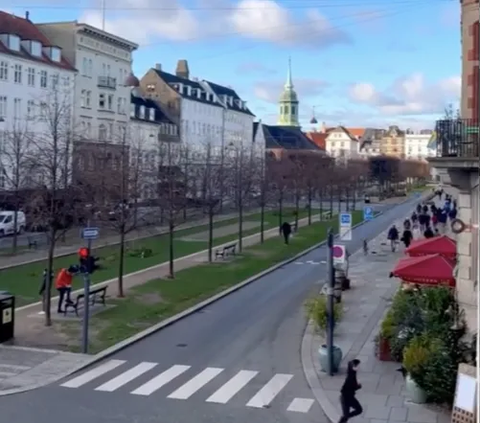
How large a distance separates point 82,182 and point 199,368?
23.7 m

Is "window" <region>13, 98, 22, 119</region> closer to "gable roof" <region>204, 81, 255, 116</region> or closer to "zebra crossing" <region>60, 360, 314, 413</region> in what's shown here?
"zebra crossing" <region>60, 360, 314, 413</region>

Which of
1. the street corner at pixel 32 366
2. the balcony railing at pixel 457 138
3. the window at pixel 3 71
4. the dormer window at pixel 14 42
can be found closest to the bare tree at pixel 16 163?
the window at pixel 3 71

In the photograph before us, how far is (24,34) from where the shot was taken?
6944 cm

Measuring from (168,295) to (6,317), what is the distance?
9.38m

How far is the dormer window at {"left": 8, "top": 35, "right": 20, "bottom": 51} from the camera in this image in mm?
64625

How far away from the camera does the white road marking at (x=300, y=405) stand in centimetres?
1662

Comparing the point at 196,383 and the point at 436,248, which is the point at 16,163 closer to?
the point at 436,248

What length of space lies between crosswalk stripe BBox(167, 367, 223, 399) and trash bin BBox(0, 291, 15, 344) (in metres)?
5.98

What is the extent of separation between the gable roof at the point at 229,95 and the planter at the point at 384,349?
101 m

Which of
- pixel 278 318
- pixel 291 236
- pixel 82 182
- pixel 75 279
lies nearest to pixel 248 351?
pixel 278 318

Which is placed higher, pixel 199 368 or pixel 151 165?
pixel 151 165

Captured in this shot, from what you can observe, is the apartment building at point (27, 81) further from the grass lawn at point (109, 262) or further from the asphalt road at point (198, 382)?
the asphalt road at point (198, 382)

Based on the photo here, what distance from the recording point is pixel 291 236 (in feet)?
191

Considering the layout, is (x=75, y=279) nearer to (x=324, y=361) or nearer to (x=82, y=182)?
(x=82, y=182)
